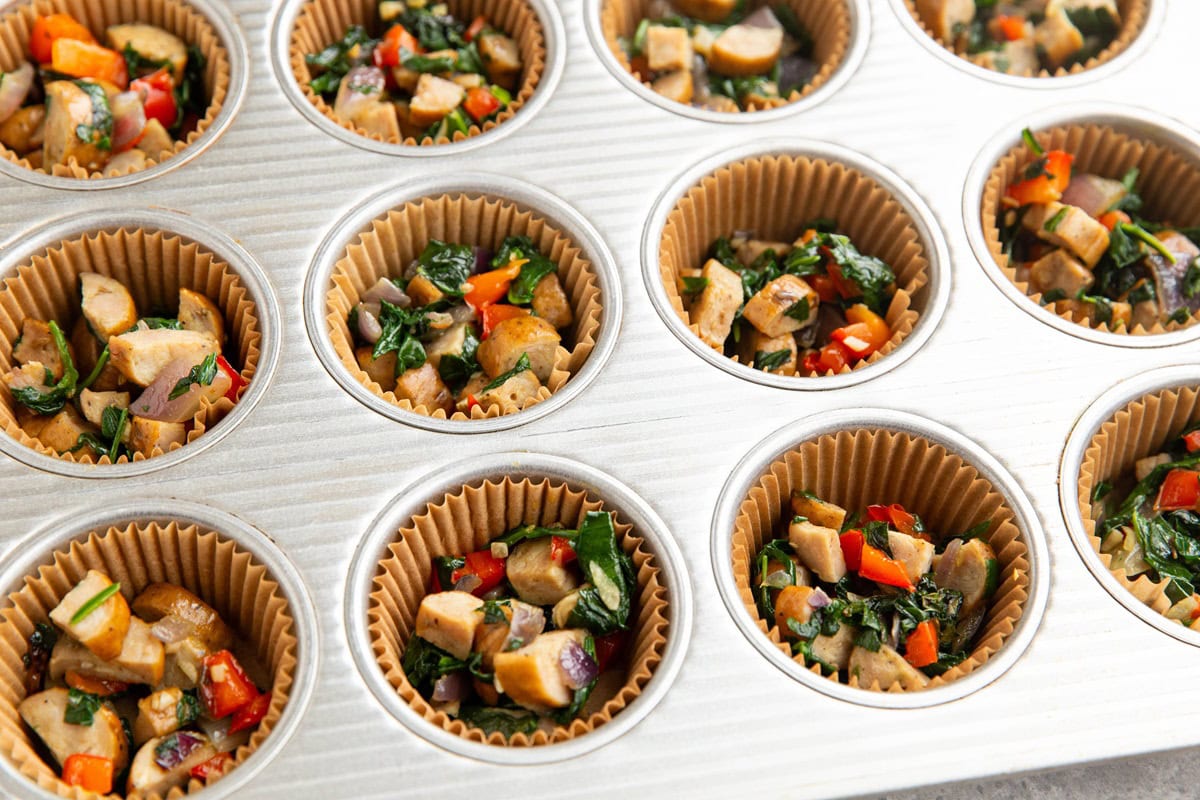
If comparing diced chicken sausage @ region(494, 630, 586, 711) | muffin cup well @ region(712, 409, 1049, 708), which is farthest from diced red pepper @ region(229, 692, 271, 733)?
muffin cup well @ region(712, 409, 1049, 708)

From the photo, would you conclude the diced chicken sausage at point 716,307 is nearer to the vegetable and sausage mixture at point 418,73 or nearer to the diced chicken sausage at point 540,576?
the diced chicken sausage at point 540,576

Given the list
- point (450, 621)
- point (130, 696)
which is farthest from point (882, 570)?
point (130, 696)

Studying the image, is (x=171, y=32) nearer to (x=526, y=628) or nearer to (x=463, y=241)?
(x=463, y=241)

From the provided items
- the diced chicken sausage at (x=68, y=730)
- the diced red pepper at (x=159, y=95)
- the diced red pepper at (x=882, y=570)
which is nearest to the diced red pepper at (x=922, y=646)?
the diced red pepper at (x=882, y=570)

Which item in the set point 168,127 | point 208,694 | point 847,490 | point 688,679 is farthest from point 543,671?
point 168,127

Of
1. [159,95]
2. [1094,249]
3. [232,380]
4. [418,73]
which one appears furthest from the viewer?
[418,73]

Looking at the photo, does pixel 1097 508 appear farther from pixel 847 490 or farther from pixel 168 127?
pixel 168 127
